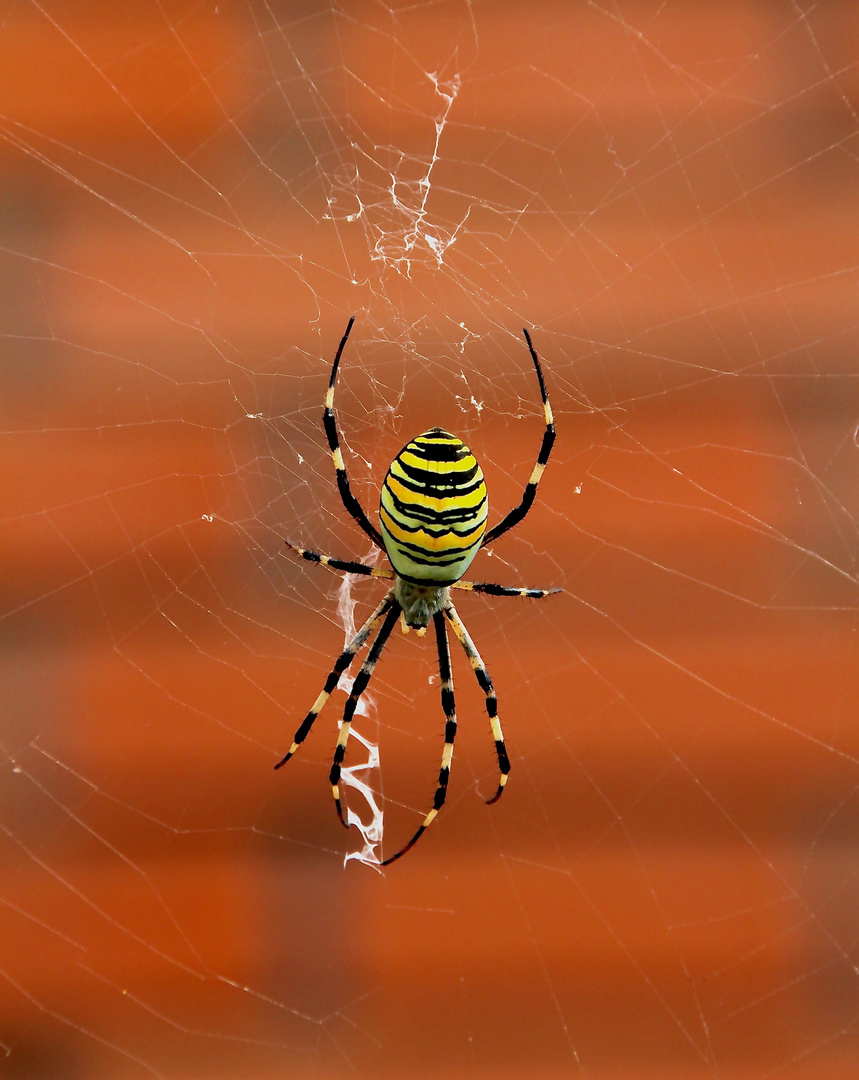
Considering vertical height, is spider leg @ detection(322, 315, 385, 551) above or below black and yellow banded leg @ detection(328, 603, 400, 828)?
above

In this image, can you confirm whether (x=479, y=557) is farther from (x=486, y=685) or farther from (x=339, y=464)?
(x=339, y=464)

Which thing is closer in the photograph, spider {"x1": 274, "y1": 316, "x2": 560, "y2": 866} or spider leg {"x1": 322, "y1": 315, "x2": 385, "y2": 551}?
spider {"x1": 274, "y1": 316, "x2": 560, "y2": 866}

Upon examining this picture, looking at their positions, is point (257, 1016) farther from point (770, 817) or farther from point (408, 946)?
point (770, 817)

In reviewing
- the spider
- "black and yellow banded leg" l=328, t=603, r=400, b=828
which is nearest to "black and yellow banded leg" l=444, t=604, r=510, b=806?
the spider

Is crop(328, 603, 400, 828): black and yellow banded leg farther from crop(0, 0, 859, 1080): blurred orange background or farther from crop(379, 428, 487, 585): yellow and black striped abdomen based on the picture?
crop(379, 428, 487, 585): yellow and black striped abdomen

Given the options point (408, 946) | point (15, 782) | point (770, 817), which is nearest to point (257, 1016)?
point (408, 946)

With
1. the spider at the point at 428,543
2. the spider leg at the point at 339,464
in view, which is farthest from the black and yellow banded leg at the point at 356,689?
the spider leg at the point at 339,464

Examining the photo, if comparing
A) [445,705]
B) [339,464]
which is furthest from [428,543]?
[445,705]
